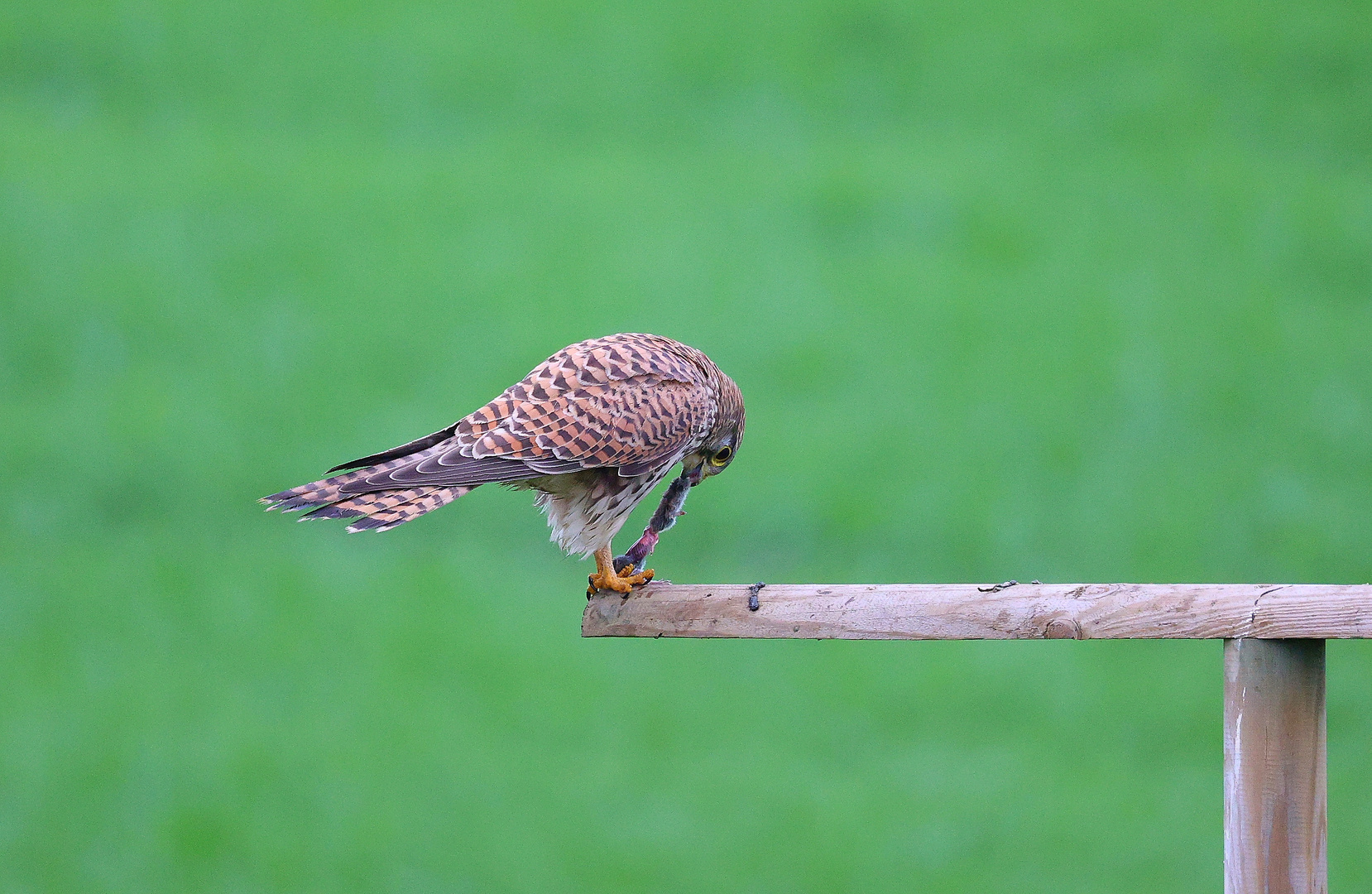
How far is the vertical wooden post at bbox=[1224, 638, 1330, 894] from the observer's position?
6.05 ft

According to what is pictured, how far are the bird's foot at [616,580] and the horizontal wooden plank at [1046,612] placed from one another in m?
0.26

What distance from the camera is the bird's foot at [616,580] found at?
2.34 meters

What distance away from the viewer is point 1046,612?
1.90 m

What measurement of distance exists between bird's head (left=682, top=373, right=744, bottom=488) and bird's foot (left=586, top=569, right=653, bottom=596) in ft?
1.13

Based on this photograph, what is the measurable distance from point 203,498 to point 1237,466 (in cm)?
311

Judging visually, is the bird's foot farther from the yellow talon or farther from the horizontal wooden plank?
the horizontal wooden plank

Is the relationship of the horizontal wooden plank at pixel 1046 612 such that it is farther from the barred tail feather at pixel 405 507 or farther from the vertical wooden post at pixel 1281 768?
the barred tail feather at pixel 405 507

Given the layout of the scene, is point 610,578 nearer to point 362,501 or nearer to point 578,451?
point 578,451

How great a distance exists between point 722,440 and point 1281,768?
4.16 ft

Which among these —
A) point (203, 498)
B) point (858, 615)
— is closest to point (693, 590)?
point (858, 615)

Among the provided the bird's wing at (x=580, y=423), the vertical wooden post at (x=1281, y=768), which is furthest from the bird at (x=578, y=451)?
the vertical wooden post at (x=1281, y=768)

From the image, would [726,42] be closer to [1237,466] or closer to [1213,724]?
[1237,466]

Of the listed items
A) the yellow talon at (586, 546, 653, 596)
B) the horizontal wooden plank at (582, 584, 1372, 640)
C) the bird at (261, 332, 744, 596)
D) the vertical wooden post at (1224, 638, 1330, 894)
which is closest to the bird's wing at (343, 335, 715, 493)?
the bird at (261, 332, 744, 596)

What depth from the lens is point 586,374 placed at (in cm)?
230
